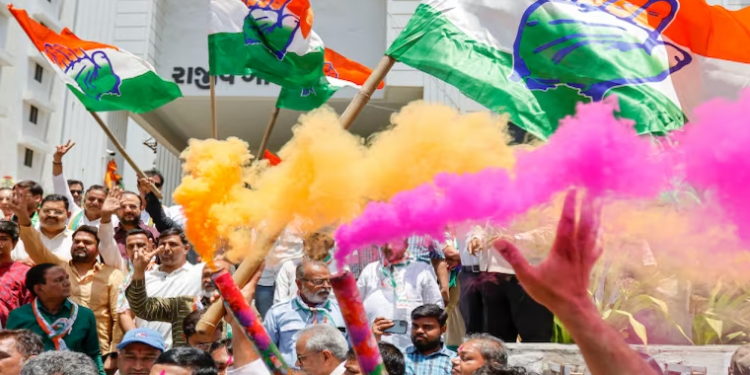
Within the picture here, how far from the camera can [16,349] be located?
4.77m

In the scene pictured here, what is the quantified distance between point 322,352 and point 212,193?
1267mm

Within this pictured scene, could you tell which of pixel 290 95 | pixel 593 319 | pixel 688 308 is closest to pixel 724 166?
pixel 593 319

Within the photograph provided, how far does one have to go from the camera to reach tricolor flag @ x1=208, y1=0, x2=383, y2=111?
6.18 m

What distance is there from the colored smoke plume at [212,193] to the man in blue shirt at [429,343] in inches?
83.2

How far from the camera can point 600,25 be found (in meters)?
4.83

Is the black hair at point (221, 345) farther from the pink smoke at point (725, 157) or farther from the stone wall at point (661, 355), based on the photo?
the pink smoke at point (725, 157)

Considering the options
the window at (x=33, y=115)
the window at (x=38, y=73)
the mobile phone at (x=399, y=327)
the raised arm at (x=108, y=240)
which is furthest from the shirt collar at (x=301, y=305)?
the window at (x=38, y=73)

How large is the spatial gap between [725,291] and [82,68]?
5.85 metres

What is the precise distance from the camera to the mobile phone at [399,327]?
5.98 meters

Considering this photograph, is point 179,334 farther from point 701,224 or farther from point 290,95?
point 701,224

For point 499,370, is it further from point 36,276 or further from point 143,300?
point 36,276

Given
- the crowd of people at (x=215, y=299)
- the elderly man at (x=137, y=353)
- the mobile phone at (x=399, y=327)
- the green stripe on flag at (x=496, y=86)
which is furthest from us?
the mobile phone at (x=399, y=327)

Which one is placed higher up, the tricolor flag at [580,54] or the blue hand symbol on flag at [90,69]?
the blue hand symbol on flag at [90,69]

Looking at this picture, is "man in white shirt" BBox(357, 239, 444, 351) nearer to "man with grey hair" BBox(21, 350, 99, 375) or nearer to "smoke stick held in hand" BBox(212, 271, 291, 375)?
"man with grey hair" BBox(21, 350, 99, 375)
